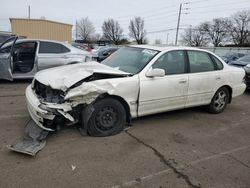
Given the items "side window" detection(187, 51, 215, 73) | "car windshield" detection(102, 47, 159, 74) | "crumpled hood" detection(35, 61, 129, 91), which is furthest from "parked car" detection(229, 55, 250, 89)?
"crumpled hood" detection(35, 61, 129, 91)

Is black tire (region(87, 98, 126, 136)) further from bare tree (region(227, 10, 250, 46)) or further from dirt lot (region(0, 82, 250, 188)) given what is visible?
bare tree (region(227, 10, 250, 46))

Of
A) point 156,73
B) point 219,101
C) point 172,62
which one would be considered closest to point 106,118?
point 156,73

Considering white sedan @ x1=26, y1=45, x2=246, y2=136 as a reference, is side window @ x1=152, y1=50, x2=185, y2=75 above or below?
above

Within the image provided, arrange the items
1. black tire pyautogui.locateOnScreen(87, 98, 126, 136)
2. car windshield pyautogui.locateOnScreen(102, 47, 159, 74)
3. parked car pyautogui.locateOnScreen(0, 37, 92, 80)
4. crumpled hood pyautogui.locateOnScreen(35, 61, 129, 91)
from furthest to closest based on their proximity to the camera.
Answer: parked car pyautogui.locateOnScreen(0, 37, 92, 80) → car windshield pyautogui.locateOnScreen(102, 47, 159, 74) → black tire pyautogui.locateOnScreen(87, 98, 126, 136) → crumpled hood pyautogui.locateOnScreen(35, 61, 129, 91)

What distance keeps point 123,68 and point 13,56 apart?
200 inches

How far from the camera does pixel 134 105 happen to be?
14.0 ft

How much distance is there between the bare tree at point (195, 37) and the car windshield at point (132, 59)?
70361mm

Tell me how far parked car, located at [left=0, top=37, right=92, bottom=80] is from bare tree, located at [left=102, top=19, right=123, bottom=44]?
227 ft

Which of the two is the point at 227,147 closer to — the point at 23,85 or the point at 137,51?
the point at 137,51

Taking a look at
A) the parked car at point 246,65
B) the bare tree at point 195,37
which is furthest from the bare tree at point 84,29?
the parked car at point 246,65

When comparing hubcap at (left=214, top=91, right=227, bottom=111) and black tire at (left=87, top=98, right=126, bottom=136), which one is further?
hubcap at (left=214, top=91, right=227, bottom=111)

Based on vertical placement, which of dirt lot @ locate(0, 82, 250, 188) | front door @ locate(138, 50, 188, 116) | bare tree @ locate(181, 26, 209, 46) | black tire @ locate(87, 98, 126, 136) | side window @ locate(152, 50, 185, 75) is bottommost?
dirt lot @ locate(0, 82, 250, 188)

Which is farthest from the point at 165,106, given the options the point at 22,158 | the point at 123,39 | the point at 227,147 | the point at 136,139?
the point at 123,39

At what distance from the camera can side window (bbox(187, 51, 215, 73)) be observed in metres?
5.07
